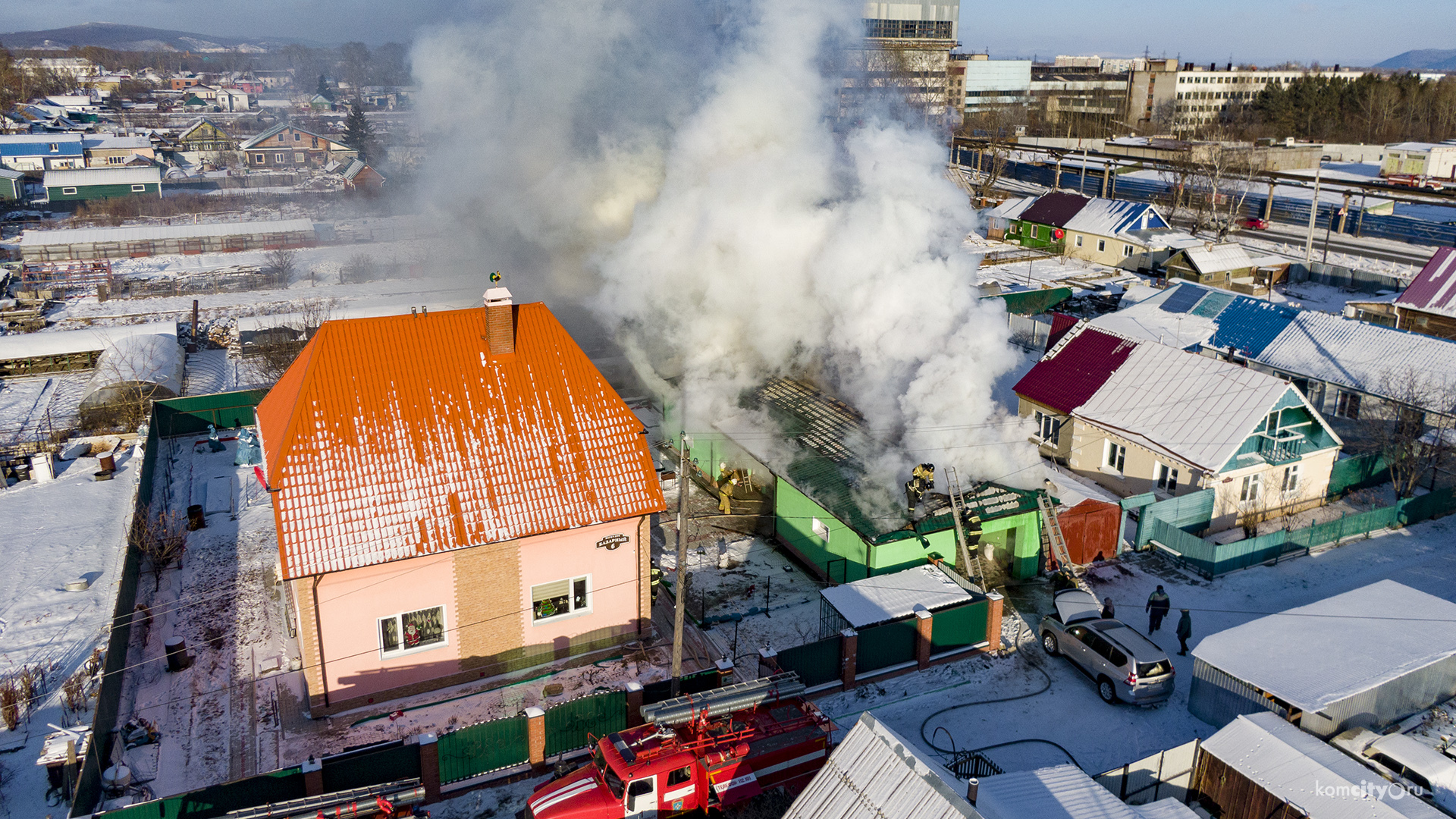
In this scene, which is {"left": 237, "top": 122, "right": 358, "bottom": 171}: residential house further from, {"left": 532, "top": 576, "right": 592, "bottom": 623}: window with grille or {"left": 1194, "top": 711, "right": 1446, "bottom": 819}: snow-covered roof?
{"left": 1194, "top": 711, "right": 1446, "bottom": 819}: snow-covered roof

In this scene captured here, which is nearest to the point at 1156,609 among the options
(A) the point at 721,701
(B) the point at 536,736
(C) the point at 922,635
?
(C) the point at 922,635

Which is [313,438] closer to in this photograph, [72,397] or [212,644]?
[212,644]

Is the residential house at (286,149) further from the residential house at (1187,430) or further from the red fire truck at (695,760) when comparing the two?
the red fire truck at (695,760)

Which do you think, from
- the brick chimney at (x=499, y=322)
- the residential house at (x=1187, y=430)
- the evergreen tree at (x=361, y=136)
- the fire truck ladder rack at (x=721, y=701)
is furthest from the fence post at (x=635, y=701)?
the evergreen tree at (x=361, y=136)

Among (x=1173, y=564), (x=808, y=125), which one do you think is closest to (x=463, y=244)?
(x=808, y=125)

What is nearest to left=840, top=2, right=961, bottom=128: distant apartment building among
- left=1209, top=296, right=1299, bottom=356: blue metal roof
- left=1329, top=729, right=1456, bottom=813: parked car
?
left=1209, top=296, right=1299, bottom=356: blue metal roof

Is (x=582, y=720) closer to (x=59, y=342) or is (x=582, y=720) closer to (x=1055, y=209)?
(x=59, y=342)
